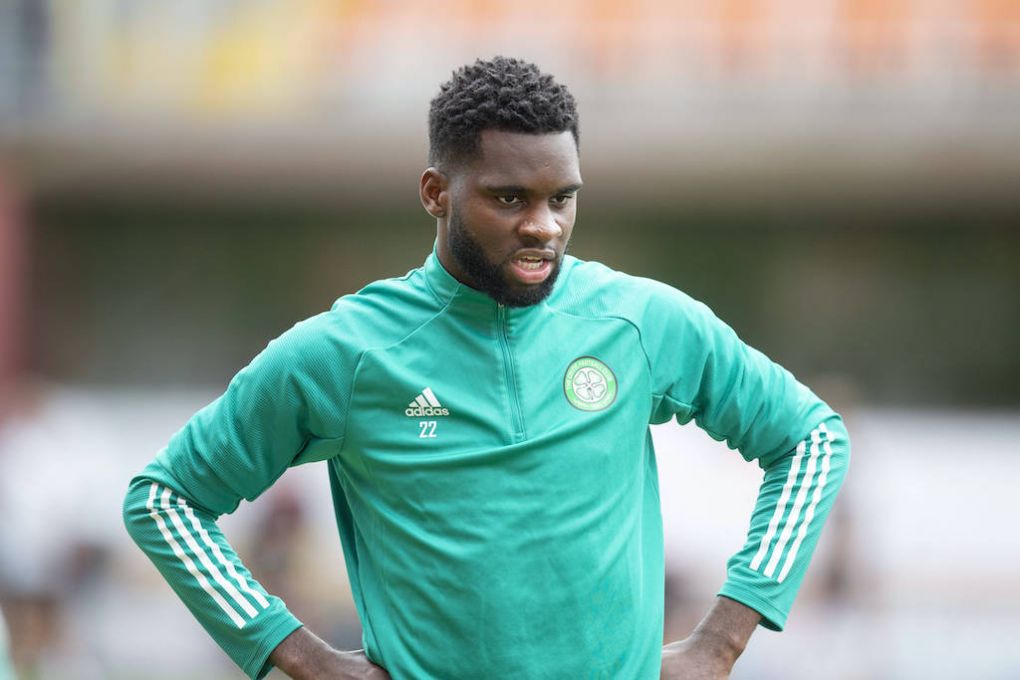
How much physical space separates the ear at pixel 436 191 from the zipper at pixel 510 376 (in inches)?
9.6

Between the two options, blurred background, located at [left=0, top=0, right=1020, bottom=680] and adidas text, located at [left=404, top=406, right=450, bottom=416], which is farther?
blurred background, located at [left=0, top=0, right=1020, bottom=680]

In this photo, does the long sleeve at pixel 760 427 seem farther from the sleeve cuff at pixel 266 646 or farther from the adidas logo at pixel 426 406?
the sleeve cuff at pixel 266 646

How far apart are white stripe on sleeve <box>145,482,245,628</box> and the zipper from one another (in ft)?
2.14

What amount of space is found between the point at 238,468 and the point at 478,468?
18.8 inches

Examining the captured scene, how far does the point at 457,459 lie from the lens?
120 inches

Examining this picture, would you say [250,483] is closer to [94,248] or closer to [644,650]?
[644,650]

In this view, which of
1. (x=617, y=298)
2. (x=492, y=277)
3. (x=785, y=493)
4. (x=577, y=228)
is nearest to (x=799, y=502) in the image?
(x=785, y=493)

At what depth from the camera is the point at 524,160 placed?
305 centimetres

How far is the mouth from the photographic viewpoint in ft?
10.1

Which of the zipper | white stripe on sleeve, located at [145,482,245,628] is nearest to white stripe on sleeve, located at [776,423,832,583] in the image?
the zipper

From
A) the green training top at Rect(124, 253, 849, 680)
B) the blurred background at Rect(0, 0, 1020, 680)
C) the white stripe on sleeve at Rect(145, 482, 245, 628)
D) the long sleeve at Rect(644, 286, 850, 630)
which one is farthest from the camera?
the blurred background at Rect(0, 0, 1020, 680)

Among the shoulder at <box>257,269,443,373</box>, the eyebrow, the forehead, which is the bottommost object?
the shoulder at <box>257,269,443,373</box>

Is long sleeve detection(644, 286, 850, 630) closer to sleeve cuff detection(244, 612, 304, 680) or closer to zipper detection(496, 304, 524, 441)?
zipper detection(496, 304, 524, 441)

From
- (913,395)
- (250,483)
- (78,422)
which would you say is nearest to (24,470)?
(78,422)
